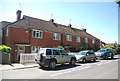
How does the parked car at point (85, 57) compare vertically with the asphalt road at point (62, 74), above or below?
above

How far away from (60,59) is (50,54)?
1416 mm

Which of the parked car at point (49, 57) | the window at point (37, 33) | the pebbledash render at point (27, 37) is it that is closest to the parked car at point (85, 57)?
the parked car at point (49, 57)


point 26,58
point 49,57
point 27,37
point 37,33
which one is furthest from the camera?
point 37,33

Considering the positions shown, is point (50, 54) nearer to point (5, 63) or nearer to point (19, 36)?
point (5, 63)

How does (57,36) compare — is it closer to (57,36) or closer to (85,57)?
(57,36)

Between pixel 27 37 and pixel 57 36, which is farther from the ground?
pixel 57 36

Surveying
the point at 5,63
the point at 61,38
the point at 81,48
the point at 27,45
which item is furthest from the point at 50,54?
the point at 81,48

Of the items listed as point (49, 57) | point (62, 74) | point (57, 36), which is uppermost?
point (57, 36)

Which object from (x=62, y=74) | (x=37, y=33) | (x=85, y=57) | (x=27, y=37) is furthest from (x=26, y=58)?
(x=85, y=57)

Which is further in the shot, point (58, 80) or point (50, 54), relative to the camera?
point (50, 54)

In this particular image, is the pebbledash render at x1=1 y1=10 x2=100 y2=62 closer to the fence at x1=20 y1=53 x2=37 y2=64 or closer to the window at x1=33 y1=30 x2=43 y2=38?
the window at x1=33 y1=30 x2=43 y2=38

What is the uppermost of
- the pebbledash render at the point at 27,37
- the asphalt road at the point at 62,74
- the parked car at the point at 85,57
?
the pebbledash render at the point at 27,37

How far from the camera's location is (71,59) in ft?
47.3

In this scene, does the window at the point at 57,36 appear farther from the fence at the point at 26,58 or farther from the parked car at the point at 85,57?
the fence at the point at 26,58
